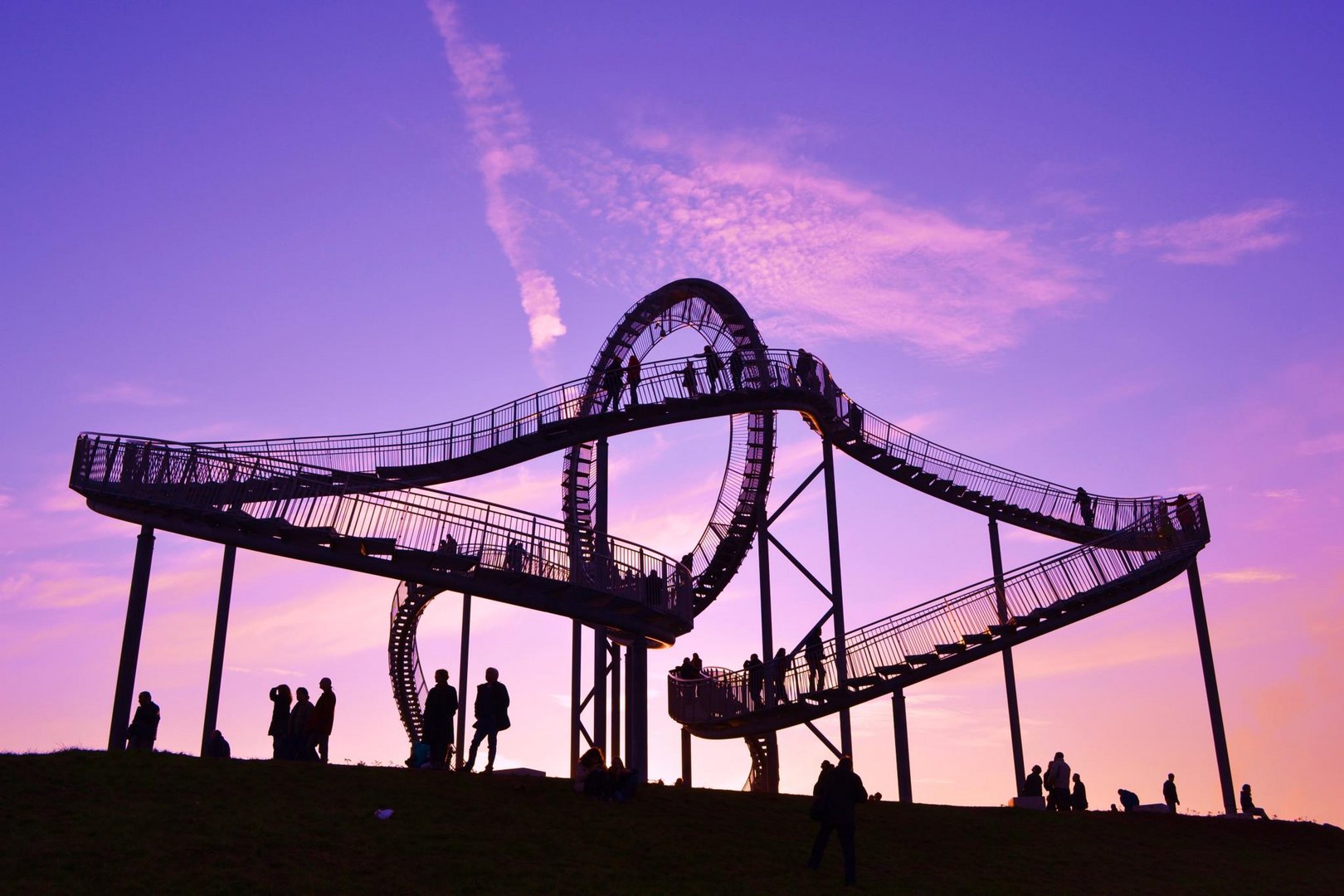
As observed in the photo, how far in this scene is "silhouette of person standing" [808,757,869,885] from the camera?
1582 centimetres

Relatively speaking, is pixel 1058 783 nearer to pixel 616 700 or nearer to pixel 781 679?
pixel 781 679

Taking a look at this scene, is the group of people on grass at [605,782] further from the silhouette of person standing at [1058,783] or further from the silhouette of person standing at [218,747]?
the silhouette of person standing at [1058,783]

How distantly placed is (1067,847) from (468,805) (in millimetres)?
10089

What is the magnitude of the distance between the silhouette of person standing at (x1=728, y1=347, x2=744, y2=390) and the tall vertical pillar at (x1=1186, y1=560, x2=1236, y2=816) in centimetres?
1218

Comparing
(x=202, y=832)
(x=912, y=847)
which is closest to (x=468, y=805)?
(x=202, y=832)

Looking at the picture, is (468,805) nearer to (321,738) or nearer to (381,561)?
(321,738)

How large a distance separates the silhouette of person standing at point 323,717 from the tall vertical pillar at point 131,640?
3950 mm

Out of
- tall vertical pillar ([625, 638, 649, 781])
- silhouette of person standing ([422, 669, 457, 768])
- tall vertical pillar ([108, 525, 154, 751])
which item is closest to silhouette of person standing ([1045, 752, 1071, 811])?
tall vertical pillar ([625, 638, 649, 781])

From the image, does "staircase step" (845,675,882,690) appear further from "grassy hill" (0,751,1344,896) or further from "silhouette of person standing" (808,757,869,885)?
"silhouette of person standing" (808,757,869,885)

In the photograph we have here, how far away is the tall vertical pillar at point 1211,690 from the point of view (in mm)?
29484

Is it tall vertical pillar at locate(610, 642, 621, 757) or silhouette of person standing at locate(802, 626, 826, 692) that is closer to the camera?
silhouette of person standing at locate(802, 626, 826, 692)

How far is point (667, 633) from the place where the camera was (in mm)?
26953

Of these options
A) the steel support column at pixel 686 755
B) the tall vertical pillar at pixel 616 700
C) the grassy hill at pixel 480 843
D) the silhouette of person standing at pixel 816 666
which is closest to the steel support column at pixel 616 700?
the tall vertical pillar at pixel 616 700

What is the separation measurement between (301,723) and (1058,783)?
1548 centimetres
